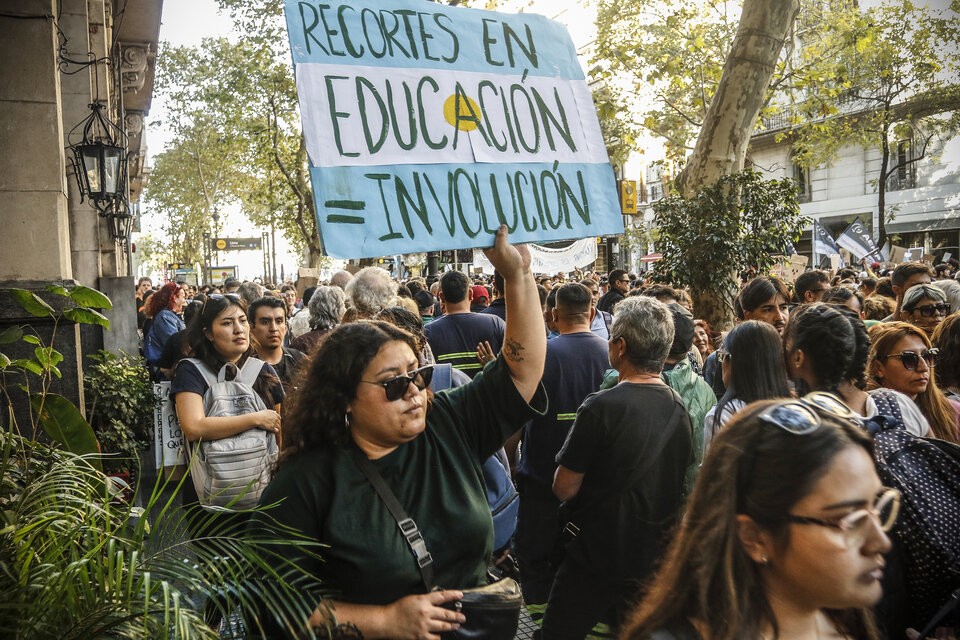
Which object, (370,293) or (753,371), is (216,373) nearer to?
(370,293)

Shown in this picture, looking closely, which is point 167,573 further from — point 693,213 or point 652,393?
point 693,213

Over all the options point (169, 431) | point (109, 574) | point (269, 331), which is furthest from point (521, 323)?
point (269, 331)

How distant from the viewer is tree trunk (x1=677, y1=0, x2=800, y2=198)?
8.58 metres

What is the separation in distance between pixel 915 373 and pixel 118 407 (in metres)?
6.33

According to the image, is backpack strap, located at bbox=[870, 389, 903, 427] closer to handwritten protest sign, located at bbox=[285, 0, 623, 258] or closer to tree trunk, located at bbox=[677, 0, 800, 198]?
handwritten protest sign, located at bbox=[285, 0, 623, 258]

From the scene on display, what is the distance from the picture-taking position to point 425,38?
2.80m

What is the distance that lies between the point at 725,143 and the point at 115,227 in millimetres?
8243

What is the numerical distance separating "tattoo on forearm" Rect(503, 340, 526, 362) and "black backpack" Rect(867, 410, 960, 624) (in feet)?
3.70

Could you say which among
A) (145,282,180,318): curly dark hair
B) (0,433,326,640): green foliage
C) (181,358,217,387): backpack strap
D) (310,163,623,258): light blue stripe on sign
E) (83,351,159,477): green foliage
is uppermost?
(310,163,623,258): light blue stripe on sign

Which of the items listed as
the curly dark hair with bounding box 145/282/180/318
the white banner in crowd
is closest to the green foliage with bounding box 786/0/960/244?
the white banner in crowd

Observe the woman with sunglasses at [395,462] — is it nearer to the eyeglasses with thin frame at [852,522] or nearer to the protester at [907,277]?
the eyeglasses with thin frame at [852,522]

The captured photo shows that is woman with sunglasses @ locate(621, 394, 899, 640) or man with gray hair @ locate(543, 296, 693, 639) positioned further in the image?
man with gray hair @ locate(543, 296, 693, 639)

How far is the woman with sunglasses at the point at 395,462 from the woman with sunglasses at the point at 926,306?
152 inches

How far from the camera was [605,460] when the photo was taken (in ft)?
11.0
